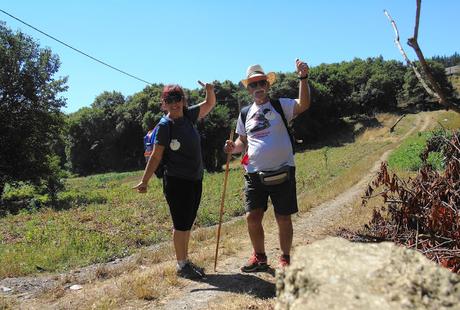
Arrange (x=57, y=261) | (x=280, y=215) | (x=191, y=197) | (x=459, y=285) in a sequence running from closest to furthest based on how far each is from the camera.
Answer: (x=459, y=285) < (x=280, y=215) < (x=191, y=197) < (x=57, y=261)

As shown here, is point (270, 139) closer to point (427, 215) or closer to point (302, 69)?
point (302, 69)

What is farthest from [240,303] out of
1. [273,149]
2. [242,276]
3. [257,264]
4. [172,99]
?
[172,99]

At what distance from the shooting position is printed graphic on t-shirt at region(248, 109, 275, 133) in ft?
A: 17.0

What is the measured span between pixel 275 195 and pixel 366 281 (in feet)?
10.8

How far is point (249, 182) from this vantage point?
215 inches

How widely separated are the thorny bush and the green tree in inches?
987

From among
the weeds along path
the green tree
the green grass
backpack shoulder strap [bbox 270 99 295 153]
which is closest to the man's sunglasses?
backpack shoulder strap [bbox 270 99 295 153]

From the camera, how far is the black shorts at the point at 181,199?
18.0 feet

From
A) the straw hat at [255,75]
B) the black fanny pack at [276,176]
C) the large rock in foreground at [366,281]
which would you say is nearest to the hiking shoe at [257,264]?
the black fanny pack at [276,176]

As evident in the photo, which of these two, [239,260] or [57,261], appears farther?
[57,261]

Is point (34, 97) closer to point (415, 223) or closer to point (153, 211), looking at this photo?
point (153, 211)

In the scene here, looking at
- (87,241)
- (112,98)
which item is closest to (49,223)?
(87,241)

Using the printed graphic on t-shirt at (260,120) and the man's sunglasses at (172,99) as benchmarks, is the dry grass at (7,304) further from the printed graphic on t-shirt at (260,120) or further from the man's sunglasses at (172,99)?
the printed graphic on t-shirt at (260,120)

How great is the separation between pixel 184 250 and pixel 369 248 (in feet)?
12.0
